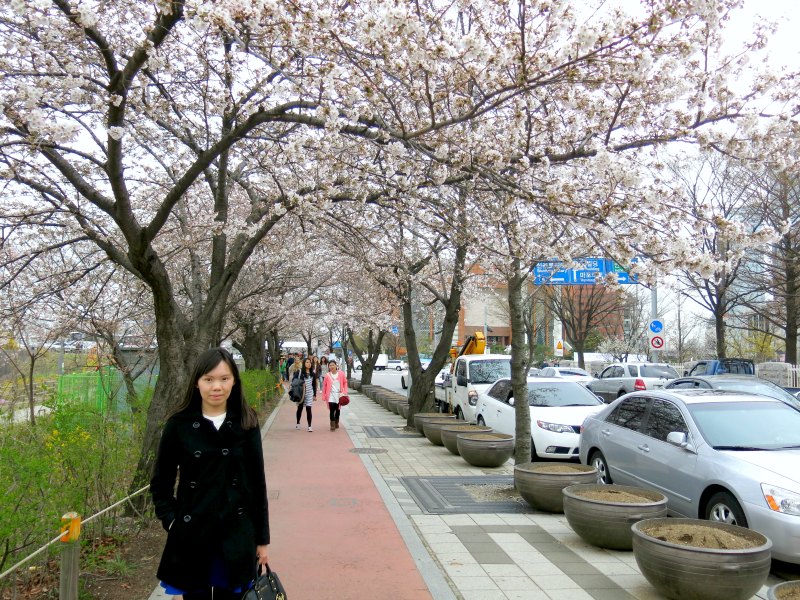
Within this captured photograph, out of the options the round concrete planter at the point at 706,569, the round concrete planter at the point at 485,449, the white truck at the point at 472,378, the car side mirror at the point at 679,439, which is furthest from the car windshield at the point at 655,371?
the round concrete planter at the point at 706,569

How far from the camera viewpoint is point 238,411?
141 inches

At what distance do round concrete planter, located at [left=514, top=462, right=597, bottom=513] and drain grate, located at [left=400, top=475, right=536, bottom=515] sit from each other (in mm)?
286

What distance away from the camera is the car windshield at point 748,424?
684cm

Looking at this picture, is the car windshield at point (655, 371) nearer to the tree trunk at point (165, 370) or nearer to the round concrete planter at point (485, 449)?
the round concrete planter at point (485, 449)

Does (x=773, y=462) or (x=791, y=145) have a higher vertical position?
(x=791, y=145)

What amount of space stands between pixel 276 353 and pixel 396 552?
109 ft

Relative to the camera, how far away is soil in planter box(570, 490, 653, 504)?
650 centimetres

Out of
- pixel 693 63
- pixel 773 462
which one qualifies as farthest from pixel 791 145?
pixel 773 462

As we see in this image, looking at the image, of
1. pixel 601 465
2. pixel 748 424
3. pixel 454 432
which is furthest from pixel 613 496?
pixel 454 432

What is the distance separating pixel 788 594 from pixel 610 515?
7.10 ft

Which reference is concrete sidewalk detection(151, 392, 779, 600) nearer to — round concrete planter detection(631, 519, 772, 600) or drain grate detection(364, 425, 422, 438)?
round concrete planter detection(631, 519, 772, 600)

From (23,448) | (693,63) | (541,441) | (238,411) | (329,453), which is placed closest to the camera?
(238,411)

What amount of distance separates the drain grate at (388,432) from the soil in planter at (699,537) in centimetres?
1055

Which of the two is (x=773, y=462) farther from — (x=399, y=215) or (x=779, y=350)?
(x=779, y=350)
